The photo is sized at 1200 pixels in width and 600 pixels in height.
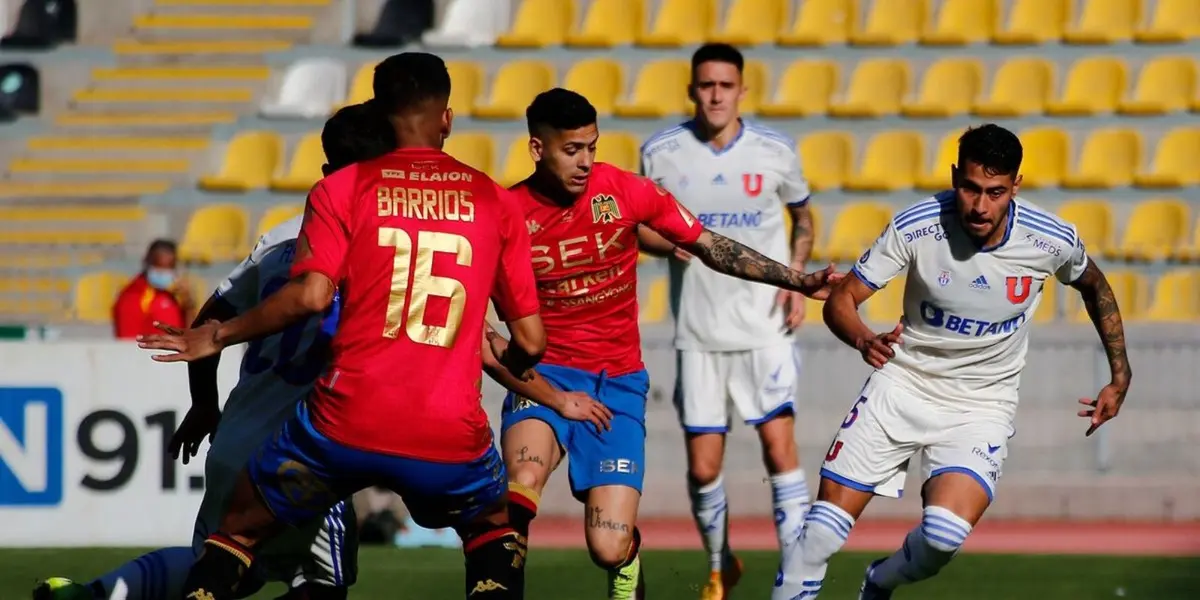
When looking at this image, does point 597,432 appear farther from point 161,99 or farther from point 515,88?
point 161,99

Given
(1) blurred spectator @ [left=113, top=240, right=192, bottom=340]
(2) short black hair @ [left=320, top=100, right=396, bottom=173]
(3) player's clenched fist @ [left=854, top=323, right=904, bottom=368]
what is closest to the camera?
(2) short black hair @ [left=320, top=100, right=396, bottom=173]

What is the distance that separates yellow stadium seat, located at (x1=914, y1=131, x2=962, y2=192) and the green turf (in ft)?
18.0

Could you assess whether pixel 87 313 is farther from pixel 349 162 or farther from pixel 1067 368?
pixel 349 162

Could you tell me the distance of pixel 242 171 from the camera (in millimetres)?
17375

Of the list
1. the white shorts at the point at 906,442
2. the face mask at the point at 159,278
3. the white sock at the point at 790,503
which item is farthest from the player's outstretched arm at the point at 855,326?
the face mask at the point at 159,278

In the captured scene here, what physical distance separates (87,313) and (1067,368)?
7578mm

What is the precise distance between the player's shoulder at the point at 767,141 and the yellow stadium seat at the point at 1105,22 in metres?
8.14

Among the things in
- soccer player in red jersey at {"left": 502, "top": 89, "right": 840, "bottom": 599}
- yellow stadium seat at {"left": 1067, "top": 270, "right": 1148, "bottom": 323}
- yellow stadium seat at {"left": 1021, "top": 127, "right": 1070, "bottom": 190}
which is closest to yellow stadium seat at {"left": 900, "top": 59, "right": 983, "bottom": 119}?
yellow stadium seat at {"left": 1021, "top": 127, "right": 1070, "bottom": 190}

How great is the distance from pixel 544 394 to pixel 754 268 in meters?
1.08

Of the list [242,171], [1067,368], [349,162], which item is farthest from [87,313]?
[349,162]

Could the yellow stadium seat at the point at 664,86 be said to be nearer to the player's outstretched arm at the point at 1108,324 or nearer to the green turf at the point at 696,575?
the green turf at the point at 696,575

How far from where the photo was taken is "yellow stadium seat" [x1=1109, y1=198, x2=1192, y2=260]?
15.3 meters

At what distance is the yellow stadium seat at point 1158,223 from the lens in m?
15.3

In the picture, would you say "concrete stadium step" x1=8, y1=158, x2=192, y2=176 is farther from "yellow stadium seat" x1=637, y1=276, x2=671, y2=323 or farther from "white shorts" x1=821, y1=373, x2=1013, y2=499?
"white shorts" x1=821, y1=373, x2=1013, y2=499
